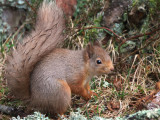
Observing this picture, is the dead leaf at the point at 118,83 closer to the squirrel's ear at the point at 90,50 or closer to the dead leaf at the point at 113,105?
the dead leaf at the point at 113,105

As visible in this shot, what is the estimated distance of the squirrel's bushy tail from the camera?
7.70 feet

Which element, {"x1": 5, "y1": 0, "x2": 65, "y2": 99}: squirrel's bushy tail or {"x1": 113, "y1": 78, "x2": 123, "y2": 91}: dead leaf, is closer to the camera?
{"x1": 5, "y1": 0, "x2": 65, "y2": 99}: squirrel's bushy tail

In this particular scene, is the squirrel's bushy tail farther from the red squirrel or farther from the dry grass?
the dry grass

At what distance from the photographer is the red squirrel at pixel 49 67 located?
235 centimetres

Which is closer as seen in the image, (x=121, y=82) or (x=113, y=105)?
(x=113, y=105)

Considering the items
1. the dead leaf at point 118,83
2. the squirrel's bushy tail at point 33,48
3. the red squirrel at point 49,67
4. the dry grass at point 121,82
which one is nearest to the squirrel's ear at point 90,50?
the red squirrel at point 49,67

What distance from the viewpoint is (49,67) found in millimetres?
2441

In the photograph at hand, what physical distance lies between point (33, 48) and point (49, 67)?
27cm

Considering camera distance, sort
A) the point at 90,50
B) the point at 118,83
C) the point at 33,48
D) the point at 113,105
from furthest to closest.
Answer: the point at 118,83
the point at 113,105
the point at 90,50
the point at 33,48

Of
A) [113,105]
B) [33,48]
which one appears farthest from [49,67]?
[113,105]

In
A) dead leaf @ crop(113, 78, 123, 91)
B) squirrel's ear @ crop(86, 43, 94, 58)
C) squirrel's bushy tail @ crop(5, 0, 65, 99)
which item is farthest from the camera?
dead leaf @ crop(113, 78, 123, 91)

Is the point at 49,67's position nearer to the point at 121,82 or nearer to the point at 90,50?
the point at 90,50

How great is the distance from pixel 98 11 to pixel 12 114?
2102mm

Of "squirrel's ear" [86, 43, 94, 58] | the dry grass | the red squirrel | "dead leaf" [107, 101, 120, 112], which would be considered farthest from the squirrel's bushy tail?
"dead leaf" [107, 101, 120, 112]
